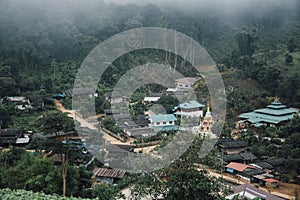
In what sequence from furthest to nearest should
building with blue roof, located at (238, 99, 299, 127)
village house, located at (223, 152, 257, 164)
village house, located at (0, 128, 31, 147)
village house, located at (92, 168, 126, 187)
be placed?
building with blue roof, located at (238, 99, 299, 127) < village house, located at (0, 128, 31, 147) < village house, located at (223, 152, 257, 164) < village house, located at (92, 168, 126, 187)

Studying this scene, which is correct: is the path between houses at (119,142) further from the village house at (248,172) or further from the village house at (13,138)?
the village house at (13,138)

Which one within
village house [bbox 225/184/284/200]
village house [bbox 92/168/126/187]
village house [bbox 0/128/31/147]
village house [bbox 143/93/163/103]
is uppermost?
village house [bbox 143/93/163/103]

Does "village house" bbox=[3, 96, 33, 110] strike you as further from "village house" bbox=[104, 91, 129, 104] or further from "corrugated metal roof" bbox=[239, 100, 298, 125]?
"corrugated metal roof" bbox=[239, 100, 298, 125]

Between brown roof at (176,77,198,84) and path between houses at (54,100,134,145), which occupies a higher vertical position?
brown roof at (176,77,198,84)

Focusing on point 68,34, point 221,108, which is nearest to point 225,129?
point 221,108

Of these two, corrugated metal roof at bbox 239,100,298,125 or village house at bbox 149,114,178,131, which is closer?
village house at bbox 149,114,178,131

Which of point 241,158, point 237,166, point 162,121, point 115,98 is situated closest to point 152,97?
point 115,98

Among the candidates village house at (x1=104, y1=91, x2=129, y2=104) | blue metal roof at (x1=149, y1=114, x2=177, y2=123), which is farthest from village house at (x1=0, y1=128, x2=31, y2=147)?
village house at (x1=104, y1=91, x2=129, y2=104)
